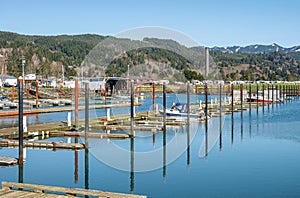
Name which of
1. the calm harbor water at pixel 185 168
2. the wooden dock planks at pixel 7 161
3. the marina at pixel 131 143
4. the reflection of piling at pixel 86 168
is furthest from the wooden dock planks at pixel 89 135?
the wooden dock planks at pixel 7 161

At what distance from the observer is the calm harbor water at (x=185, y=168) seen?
64.0 feet

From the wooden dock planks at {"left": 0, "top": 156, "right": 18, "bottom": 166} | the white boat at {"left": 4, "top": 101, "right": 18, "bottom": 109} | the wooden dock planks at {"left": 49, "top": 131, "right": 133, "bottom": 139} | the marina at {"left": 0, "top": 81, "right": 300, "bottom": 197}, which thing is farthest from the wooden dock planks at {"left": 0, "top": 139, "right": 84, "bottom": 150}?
the white boat at {"left": 4, "top": 101, "right": 18, "bottom": 109}

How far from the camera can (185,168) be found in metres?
23.6

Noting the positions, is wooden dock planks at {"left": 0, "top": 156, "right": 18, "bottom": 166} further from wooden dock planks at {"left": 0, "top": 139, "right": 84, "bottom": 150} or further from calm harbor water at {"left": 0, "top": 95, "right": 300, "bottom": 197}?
wooden dock planks at {"left": 0, "top": 139, "right": 84, "bottom": 150}

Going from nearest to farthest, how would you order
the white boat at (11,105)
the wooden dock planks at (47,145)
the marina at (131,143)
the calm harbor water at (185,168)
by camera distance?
1. the calm harbor water at (185,168)
2. the marina at (131,143)
3. the wooden dock planks at (47,145)
4. the white boat at (11,105)

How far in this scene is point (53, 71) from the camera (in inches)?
6378

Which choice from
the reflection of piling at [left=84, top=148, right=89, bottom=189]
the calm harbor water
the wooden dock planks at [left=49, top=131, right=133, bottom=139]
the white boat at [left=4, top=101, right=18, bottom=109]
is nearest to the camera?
the calm harbor water

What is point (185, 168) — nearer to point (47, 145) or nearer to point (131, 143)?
point (131, 143)

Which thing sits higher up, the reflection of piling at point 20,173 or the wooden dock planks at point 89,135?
the wooden dock planks at point 89,135

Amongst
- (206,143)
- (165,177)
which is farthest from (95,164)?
(206,143)

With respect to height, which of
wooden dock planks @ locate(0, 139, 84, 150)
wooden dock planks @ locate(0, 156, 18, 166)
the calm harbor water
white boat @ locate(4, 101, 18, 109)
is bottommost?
the calm harbor water

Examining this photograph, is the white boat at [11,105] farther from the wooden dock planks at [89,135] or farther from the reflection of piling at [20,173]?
the reflection of piling at [20,173]

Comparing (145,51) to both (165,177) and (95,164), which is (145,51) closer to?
(95,164)

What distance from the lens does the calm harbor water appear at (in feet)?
64.0
